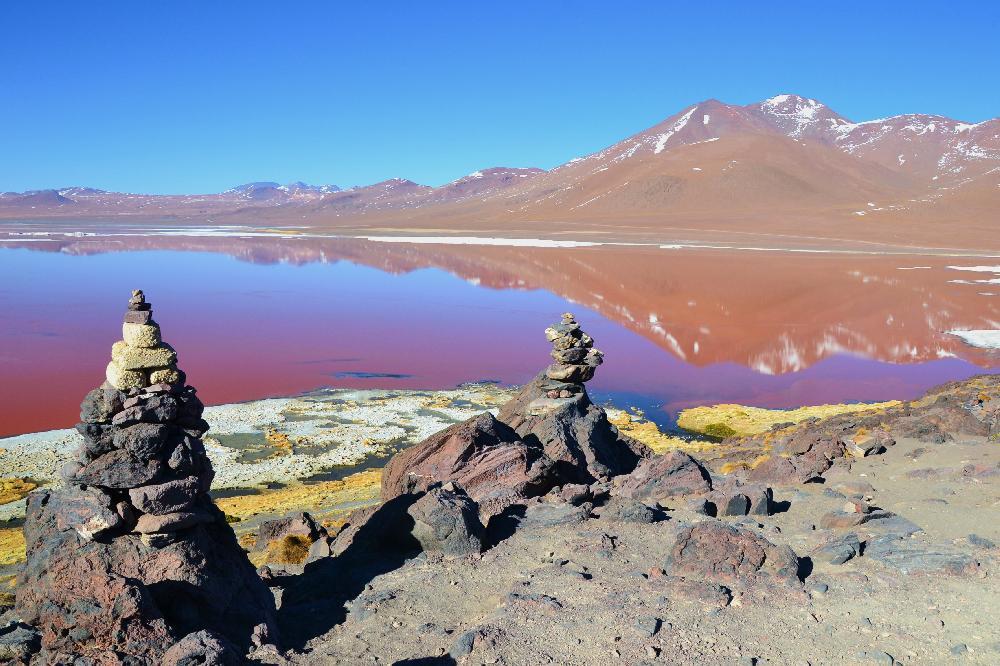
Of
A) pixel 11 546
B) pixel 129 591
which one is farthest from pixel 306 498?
pixel 129 591

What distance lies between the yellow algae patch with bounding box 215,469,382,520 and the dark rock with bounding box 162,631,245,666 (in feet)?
23.9

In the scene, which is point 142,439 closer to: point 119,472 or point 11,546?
point 119,472

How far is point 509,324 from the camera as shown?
3416cm

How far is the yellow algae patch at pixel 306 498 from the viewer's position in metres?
12.7

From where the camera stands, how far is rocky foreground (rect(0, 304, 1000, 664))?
19.1ft

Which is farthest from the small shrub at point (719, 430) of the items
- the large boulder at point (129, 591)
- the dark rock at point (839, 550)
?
the large boulder at point (129, 591)

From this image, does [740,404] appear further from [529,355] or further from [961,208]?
[961,208]

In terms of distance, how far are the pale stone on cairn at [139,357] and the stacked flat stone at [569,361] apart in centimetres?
718

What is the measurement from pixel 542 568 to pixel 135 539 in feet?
12.3

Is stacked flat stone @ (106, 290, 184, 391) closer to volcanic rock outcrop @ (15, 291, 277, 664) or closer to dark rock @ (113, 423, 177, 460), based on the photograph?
volcanic rock outcrop @ (15, 291, 277, 664)

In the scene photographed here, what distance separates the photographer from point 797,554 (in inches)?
302

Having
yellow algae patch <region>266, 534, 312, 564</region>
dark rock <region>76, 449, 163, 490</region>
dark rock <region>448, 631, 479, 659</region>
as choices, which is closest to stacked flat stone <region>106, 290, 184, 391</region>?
dark rock <region>76, 449, 163, 490</region>

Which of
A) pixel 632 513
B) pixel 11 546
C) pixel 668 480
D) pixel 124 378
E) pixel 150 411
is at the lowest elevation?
pixel 11 546

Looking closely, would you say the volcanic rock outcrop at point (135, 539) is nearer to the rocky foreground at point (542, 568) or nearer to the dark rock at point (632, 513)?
the rocky foreground at point (542, 568)
